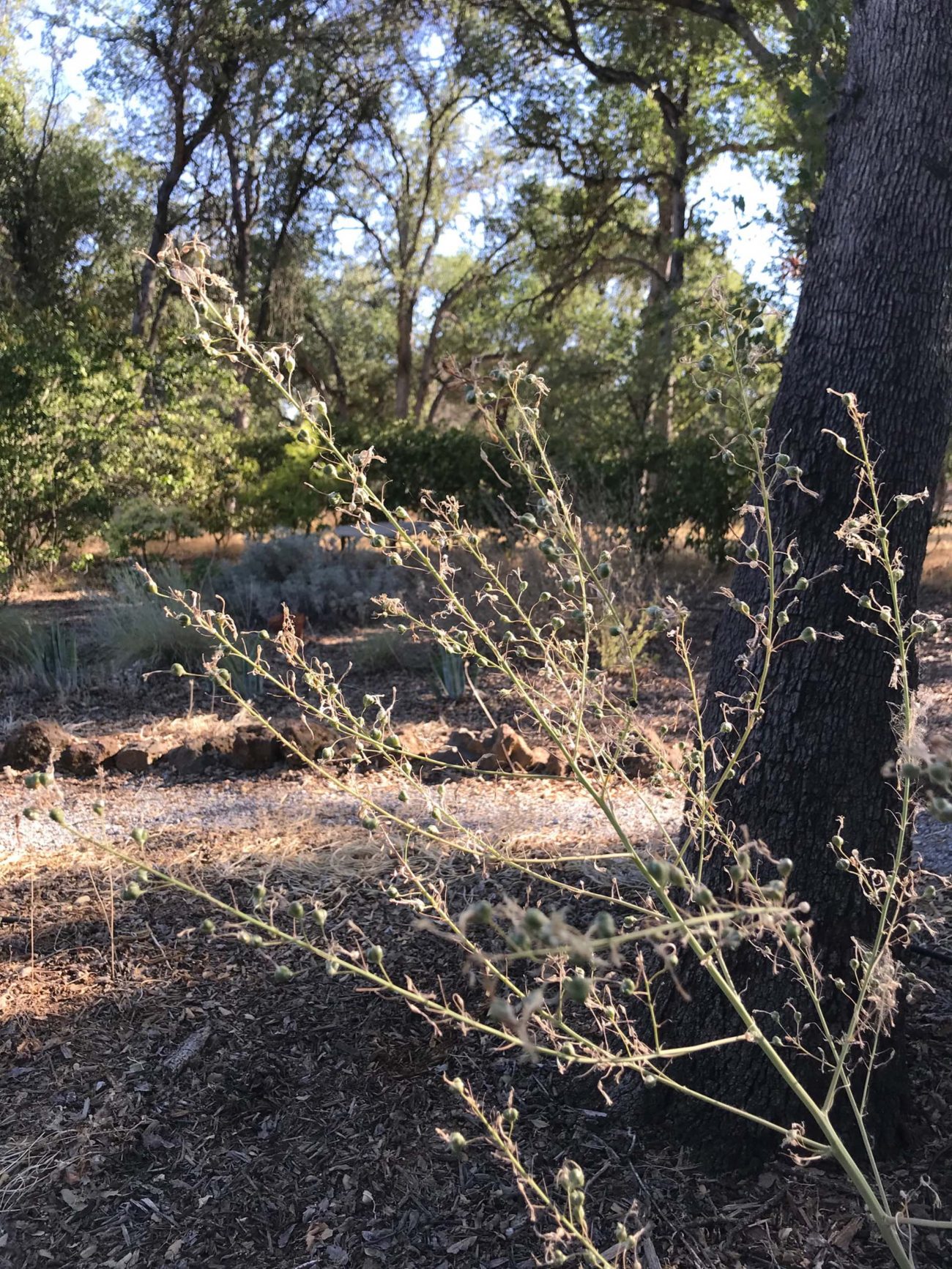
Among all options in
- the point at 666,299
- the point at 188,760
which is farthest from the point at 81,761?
the point at 666,299

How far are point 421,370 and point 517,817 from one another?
21.8m

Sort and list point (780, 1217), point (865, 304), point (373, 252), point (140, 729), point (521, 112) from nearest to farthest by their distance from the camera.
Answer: point (780, 1217) < point (865, 304) < point (140, 729) < point (521, 112) < point (373, 252)

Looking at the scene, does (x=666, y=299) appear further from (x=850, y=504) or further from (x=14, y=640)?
(x=850, y=504)

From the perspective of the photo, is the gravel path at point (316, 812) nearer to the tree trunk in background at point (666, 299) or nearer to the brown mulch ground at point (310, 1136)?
the brown mulch ground at point (310, 1136)

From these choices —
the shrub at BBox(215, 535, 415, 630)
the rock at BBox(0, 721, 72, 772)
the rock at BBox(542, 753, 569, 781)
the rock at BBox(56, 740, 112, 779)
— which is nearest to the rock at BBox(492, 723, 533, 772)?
the rock at BBox(542, 753, 569, 781)

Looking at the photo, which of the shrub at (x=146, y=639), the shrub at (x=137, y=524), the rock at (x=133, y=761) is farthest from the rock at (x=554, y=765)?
the shrub at (x=137, y=524)

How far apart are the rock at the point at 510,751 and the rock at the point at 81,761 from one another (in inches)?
74.2

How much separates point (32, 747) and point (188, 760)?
76 cm

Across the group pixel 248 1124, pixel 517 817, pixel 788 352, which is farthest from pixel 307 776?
pixel 788 352

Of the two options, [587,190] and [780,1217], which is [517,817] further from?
[587,190]

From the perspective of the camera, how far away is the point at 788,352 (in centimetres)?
218

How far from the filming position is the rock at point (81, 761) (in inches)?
185

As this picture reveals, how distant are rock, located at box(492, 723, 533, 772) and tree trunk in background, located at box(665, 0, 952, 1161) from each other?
2092 mm

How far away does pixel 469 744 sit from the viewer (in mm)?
4457
